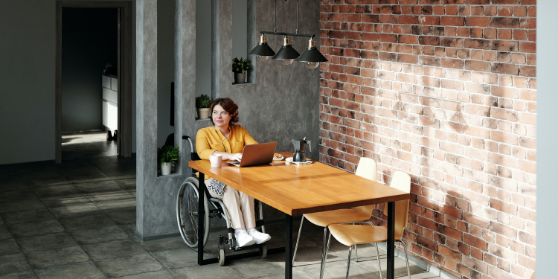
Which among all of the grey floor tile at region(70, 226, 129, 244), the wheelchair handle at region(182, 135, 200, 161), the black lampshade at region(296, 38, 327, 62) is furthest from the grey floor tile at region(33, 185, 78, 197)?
the black lampshade at region(296, 38, 327, 62)

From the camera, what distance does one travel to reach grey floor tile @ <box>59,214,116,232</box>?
5.64 metres

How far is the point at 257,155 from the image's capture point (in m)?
4.66

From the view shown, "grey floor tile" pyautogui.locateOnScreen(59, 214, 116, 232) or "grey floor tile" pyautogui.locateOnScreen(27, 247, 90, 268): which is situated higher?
"grey floor tile" pyautogui.locateOnScreen(59, 214, 116, 232)

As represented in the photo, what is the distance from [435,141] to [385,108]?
2.07 ft

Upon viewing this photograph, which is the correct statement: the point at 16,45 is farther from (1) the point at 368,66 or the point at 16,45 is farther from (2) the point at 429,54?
(2) the point at 429,54

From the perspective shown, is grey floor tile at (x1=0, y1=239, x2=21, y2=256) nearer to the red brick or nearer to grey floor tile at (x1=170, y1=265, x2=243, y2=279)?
grey floor tile at (x1=170, y1=265, x2=243, y2=279)

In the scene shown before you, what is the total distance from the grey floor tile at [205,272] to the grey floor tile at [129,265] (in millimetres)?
185

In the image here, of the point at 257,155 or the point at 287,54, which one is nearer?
the point at 287,54

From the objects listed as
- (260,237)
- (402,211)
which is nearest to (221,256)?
(260,237)

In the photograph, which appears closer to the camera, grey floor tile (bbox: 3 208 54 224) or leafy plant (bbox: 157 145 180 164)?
leafy plant (bbox: 157 145 180 164)

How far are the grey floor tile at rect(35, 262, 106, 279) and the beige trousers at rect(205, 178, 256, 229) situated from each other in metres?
1.04

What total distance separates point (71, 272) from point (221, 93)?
6.39 feet

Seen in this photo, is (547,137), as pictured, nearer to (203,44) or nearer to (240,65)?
(240,65)

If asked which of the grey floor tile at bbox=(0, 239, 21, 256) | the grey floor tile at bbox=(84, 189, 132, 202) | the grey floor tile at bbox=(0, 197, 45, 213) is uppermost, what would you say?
the grey floor tile at bbox=(84, 189, 132, 202)
